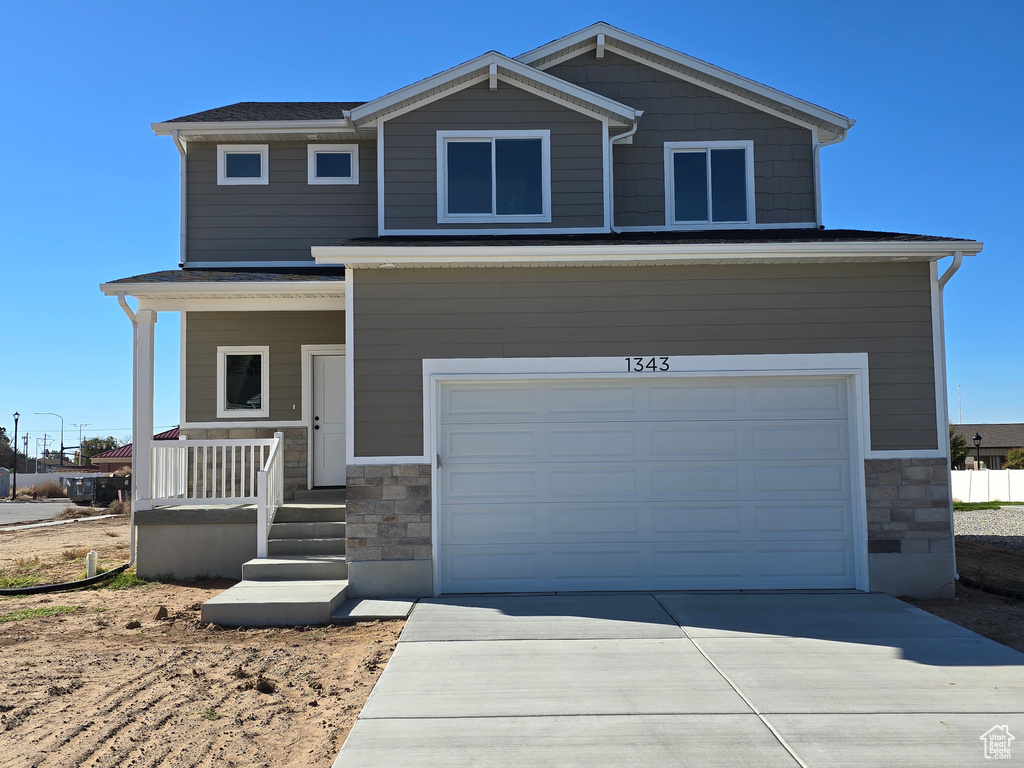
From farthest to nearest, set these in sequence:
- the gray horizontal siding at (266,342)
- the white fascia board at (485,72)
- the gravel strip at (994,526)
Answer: the gravel strip at (994,526), the gray horizontal siding at (266,342), the white fascia board at (485,72)

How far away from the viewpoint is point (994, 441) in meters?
55.2

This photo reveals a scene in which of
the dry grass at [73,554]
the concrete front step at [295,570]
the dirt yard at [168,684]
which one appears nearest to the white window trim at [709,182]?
the concrete front step at [295,570]

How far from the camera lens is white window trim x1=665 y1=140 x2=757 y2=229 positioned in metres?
11.5

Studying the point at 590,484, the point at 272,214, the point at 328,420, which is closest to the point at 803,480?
the point at 590,484

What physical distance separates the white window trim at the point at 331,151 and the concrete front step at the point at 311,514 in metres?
5.16

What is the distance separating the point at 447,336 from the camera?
848 centimetres

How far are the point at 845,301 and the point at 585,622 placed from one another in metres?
4.51

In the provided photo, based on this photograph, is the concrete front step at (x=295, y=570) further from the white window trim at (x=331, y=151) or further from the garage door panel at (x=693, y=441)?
the white window trim at (x=331, y=151)

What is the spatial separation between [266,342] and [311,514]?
3.29 metres

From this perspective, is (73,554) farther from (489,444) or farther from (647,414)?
(647,414)

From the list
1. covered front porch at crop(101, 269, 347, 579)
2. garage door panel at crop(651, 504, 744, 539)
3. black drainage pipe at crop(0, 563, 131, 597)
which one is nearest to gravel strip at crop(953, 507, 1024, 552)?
garage door panel at crop(651, 504, 744, 539)

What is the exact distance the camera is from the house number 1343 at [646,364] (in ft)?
28.0

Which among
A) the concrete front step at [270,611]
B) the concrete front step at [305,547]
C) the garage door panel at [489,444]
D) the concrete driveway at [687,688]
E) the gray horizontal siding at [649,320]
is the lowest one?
the concrete driveway at [687,688]

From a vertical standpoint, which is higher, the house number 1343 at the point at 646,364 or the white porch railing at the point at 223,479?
the house number 1343 at the point at 646,364
